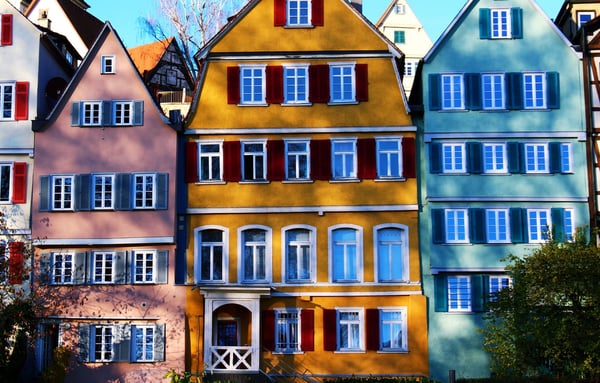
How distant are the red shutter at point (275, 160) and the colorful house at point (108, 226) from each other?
13.3 ft

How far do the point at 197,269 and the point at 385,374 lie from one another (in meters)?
8.82

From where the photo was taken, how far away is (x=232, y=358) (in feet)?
123

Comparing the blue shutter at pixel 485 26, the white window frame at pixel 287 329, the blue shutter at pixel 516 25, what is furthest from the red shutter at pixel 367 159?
the blue shutter at pixel 516 25

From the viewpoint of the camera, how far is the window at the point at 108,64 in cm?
4000

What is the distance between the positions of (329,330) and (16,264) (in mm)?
13008

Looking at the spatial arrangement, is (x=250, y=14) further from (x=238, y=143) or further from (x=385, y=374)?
(x=385, y=374)

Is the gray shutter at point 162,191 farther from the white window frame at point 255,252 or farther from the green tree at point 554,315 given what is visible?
the green tree at point 554,315

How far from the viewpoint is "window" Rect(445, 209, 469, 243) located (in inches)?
1518

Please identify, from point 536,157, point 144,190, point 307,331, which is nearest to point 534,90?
point 536,157

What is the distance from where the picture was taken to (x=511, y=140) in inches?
1538

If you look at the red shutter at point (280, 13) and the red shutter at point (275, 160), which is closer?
the red shutter at point (275, 160)

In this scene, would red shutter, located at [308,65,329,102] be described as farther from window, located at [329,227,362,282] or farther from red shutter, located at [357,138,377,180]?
window, located at [329,227,362,282]

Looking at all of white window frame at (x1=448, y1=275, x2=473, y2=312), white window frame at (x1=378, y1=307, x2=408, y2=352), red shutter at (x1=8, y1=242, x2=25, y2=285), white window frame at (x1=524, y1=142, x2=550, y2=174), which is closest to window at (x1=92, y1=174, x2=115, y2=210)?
red shutter at (x1=8, y1=242, x2=25, y2=285)

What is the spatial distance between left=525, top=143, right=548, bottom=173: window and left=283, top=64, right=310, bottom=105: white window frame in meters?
9.69
